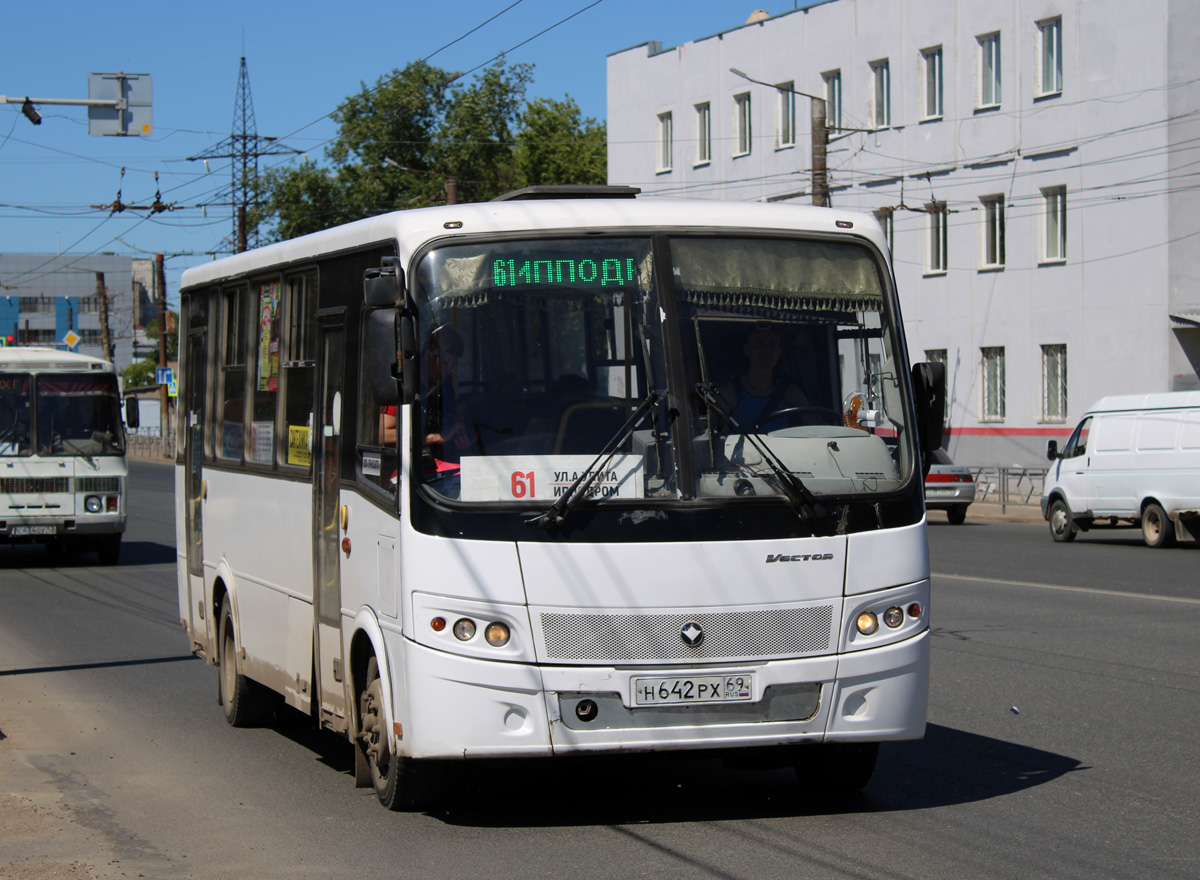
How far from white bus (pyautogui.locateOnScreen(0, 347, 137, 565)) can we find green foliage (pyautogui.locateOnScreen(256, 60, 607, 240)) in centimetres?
4202

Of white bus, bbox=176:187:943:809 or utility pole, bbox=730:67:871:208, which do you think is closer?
white bus, bbox=176:187:943:809

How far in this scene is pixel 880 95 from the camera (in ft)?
143

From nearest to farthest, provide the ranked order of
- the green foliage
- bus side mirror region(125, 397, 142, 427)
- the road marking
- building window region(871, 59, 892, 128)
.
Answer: the road marking → bus side mirror region(125, 397, 142, 427) → building window region(871, 59, 892, 128) → the green foliage

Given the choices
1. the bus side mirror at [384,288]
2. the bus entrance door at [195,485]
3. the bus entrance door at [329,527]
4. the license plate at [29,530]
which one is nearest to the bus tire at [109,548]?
the license plate at [29,530]

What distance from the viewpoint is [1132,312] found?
116 ft

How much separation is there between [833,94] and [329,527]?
39.2m

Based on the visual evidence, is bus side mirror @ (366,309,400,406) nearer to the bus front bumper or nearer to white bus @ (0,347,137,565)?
the bus front bumper

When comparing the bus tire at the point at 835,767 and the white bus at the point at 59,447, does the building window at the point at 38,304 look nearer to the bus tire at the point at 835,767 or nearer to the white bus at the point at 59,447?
the white bus at the point at 59,447

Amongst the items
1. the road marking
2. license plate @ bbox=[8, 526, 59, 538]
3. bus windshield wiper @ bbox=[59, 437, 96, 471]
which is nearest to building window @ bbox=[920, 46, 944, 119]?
the road marking

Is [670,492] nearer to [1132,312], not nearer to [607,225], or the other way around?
[607,225]

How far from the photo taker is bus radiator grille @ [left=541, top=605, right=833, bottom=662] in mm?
6305

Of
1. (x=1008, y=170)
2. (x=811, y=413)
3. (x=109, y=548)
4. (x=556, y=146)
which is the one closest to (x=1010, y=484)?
(x=1008, y=170)

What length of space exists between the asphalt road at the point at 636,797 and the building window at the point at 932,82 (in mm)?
30887

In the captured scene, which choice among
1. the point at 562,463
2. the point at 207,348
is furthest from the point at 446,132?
the point at 562,463
